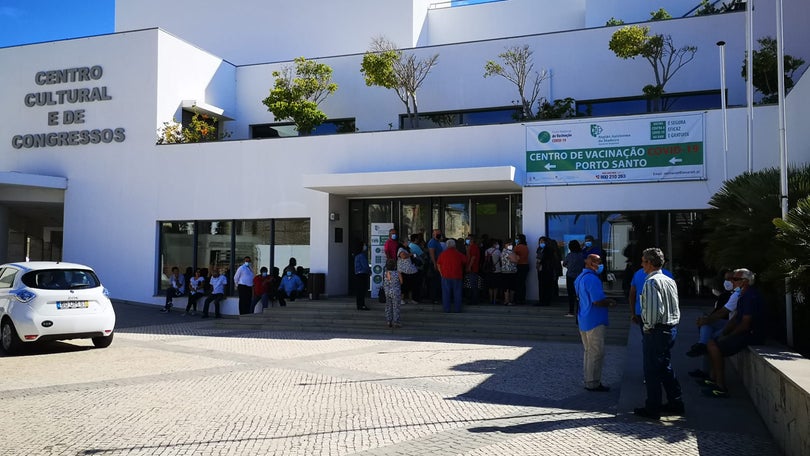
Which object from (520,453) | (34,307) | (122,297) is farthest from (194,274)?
(520,453)

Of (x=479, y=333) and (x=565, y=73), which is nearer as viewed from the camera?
(x=479, y=333)

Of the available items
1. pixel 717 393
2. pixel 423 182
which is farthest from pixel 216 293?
pixel 717 393

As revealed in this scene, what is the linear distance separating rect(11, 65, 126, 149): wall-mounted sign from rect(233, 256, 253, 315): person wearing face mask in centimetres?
709

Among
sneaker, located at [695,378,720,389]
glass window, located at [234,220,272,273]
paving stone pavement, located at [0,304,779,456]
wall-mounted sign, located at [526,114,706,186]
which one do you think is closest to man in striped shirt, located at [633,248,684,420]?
paving stone pavement, located at [0,304,779,456]

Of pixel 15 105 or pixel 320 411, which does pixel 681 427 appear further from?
pixel 15 105

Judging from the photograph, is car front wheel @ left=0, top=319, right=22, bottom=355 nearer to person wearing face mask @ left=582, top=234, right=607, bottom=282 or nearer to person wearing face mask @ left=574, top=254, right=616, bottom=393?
person wearing face mask @ left=574, top=254, right=616, bottom=393

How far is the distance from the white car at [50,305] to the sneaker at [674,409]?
9833 millimetres

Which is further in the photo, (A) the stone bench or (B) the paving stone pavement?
(B) the paving stone pavement

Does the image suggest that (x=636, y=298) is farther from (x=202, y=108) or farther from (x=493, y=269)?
(x=202, y=108)

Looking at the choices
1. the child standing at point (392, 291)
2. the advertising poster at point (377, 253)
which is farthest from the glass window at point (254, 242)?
the child standing at point (392, 291)

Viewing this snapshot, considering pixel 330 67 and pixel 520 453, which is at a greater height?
pixel 330 67

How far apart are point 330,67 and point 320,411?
56.8ft

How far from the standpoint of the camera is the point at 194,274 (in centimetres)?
1927

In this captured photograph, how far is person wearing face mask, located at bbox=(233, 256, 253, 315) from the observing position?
17656 millimetres
